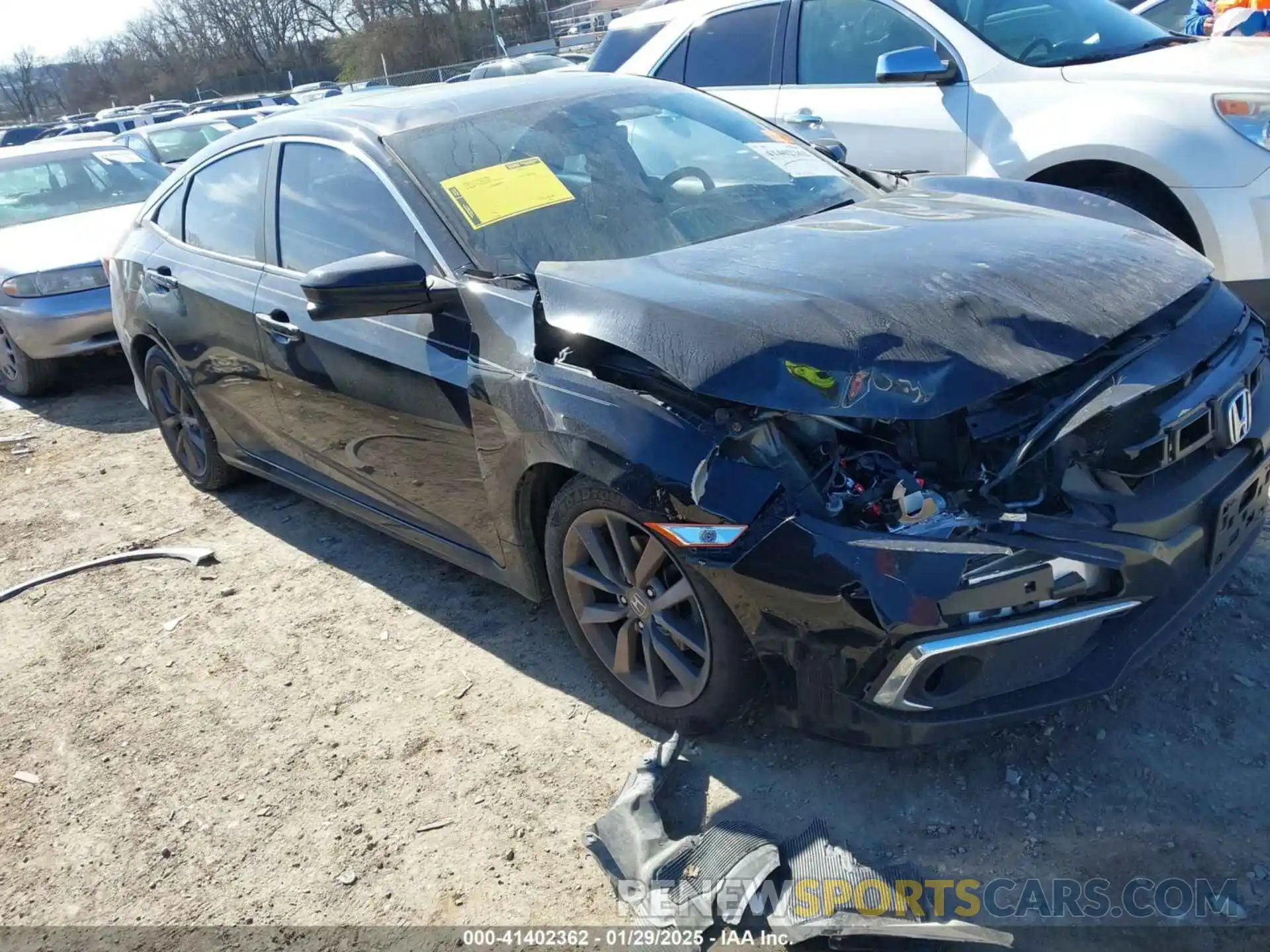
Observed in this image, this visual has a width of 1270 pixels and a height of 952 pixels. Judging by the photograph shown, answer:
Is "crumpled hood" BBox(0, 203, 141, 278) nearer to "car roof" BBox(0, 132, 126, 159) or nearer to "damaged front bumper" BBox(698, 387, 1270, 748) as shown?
"car roof" BBox(0, 132, 126, 159)

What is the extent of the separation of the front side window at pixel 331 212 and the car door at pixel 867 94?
8.12ft

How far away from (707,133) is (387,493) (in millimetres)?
1753

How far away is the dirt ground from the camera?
2.43 meters

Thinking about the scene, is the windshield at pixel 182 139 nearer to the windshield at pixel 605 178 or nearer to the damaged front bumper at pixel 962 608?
the windshield at pixel 605 178

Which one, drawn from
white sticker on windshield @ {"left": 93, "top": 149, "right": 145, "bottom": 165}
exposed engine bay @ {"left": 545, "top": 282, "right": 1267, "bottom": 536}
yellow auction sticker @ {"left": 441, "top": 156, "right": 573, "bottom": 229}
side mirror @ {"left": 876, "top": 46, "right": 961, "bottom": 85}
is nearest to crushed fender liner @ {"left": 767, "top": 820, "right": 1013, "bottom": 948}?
exposed engine bay @ {"left": 545, "top": 282, "right": 1267, "bottom": 536}

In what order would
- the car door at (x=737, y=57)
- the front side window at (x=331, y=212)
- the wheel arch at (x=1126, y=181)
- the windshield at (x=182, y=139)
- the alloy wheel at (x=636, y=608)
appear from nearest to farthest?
the alloy wheel at (x=636, y=608), the front side window at (x=331, y=212), the wheel arch at (x=1126, y=181), the car door at (x=737, y=57), the windshield at (x=182, y=139)

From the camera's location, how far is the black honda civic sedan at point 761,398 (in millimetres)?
2271

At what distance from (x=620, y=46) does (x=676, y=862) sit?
5579mm

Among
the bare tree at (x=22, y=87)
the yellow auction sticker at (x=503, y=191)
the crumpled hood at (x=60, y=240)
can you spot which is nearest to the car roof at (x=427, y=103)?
the yellow auction sticker at (x=503, y=191)

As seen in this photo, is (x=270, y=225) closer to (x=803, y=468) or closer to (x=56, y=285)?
(x=803, y=468)

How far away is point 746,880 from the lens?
7.46 ft

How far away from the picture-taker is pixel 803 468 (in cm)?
237

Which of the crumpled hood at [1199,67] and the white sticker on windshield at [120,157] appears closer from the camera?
the crumpled hood at [1199,67]

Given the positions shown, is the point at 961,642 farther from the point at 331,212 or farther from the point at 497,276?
the point at 331,212
